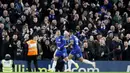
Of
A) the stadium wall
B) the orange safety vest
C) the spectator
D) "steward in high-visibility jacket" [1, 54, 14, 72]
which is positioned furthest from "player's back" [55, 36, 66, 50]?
the spectator

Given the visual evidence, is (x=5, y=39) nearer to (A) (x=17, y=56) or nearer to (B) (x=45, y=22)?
(A) (x=17, y=56)

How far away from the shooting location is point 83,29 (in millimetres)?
23312

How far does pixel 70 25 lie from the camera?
23734mm

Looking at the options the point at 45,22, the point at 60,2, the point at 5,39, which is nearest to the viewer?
the point at 5,39

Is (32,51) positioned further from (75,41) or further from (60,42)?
(75,41)

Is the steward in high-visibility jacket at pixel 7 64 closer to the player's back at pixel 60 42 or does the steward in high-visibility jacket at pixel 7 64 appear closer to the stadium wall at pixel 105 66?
the stadium wall at pixel 105 66

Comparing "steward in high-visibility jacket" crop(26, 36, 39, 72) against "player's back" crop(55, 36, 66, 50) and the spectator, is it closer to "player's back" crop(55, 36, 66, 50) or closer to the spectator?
"player's back" crop(55, 36, 66, 50)

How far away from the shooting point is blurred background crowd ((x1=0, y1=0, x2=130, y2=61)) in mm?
22047

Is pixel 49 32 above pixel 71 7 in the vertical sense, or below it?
below

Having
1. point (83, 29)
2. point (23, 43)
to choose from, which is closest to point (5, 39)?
point (23, 43)

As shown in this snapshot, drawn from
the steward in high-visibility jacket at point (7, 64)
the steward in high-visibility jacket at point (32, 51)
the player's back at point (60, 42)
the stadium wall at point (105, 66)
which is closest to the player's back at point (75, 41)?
the player's back at point (60, 42)

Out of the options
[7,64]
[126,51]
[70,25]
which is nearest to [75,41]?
[70,25]

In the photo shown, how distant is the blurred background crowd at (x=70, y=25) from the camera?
2205 centimetres

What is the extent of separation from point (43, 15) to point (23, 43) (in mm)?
2831
